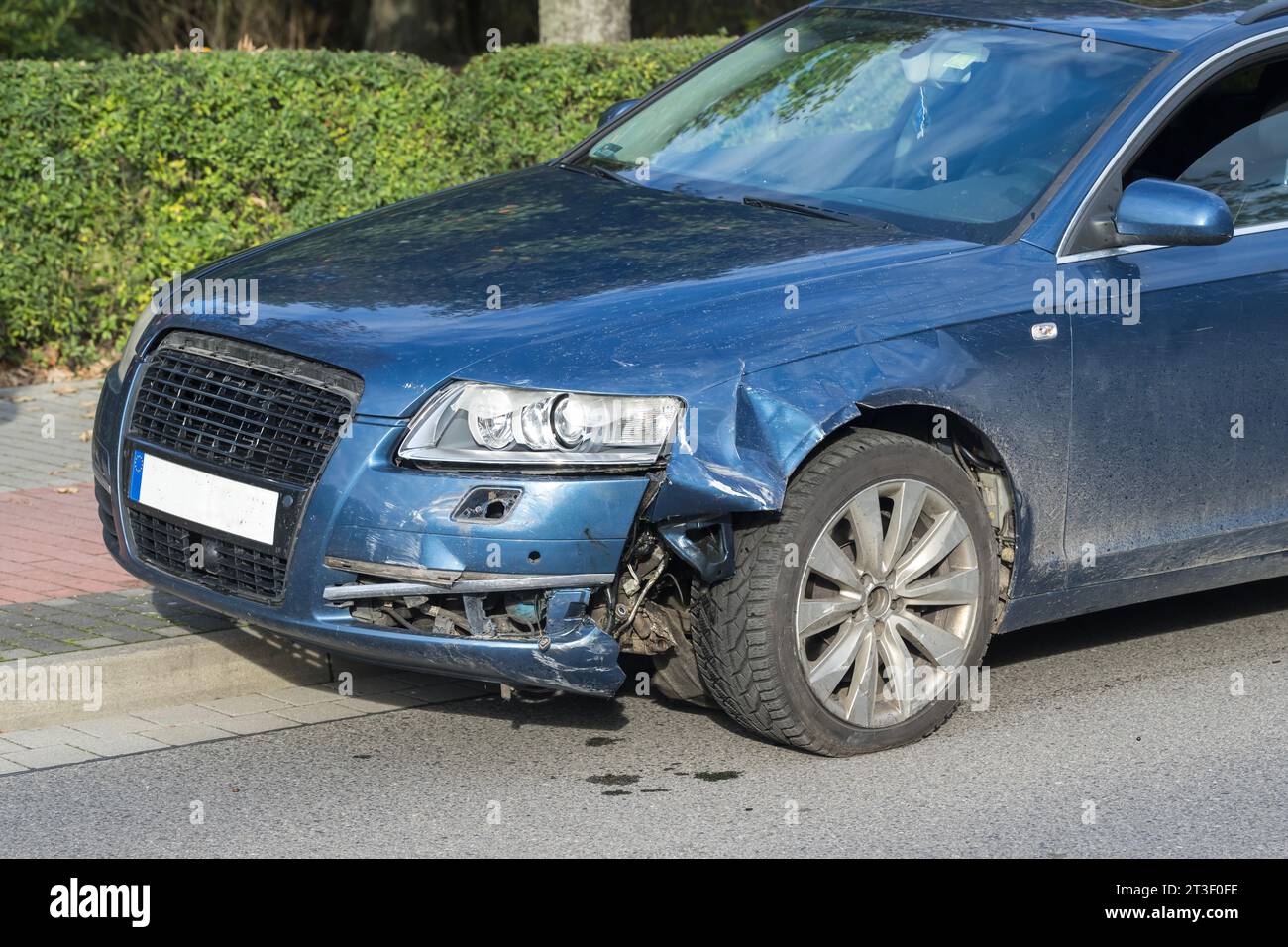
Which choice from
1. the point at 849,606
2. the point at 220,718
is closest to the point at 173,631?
the point at 220,718

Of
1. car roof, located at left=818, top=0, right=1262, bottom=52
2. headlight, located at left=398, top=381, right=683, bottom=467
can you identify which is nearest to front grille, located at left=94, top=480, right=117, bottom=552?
headlight, located at left=398, top=381, right=683, bottom=467

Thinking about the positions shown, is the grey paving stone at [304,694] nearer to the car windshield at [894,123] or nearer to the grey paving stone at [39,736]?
the grey paving stone at [39,736]

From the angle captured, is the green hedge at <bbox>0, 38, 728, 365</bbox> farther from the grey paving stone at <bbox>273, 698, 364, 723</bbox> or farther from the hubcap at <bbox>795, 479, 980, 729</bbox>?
the hubcap at <bbox>795, 479, 980, 729</bbox>

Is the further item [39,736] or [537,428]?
[39,736]

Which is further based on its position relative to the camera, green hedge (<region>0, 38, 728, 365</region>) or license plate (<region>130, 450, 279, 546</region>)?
green hedge (<region>0, 38, 728, 365</region>)

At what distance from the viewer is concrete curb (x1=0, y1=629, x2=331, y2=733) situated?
536 cm

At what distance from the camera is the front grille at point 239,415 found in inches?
180

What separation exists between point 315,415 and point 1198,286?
2491 mm

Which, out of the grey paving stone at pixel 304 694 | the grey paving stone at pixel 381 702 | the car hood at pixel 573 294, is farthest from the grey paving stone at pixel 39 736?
the car hood at pixel 573 294

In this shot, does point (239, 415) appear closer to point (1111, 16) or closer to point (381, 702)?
point (381, 702)

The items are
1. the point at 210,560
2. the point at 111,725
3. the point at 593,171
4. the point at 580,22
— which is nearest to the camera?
the point at 210,560

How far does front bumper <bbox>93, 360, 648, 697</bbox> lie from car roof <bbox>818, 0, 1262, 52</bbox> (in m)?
2.32

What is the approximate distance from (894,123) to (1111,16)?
80cm

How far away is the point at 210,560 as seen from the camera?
4.88m
